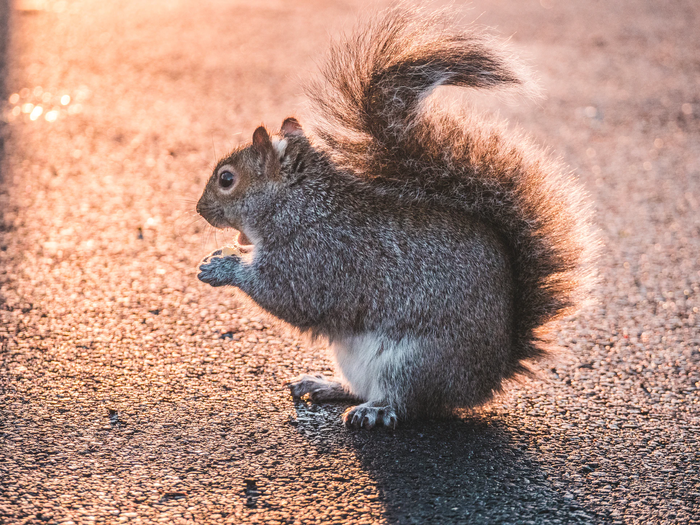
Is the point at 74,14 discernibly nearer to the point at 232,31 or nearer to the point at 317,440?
the point at 232,31

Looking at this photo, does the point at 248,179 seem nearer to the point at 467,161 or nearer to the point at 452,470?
the point at 467,161

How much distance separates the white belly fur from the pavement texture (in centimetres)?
13

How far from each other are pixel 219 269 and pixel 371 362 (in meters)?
0.62

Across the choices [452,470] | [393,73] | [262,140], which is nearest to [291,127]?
[262,140]

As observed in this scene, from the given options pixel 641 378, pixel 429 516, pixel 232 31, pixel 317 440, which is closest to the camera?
pixel 429 516

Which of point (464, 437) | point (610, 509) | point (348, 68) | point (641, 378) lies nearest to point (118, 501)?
point (464, 437)

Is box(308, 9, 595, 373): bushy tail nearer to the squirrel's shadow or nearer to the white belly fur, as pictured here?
the squirrel's shadow

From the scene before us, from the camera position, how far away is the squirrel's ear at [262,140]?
284cm

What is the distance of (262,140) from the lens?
2840 millimetres

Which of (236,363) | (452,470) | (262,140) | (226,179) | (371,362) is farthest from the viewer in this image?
(236,363)

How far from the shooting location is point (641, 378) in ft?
9.96

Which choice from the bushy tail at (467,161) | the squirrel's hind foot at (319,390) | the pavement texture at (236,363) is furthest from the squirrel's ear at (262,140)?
the squirrel's hind foot at (319,390)

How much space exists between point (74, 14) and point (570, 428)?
7849 mm

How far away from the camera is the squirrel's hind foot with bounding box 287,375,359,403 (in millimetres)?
2840
